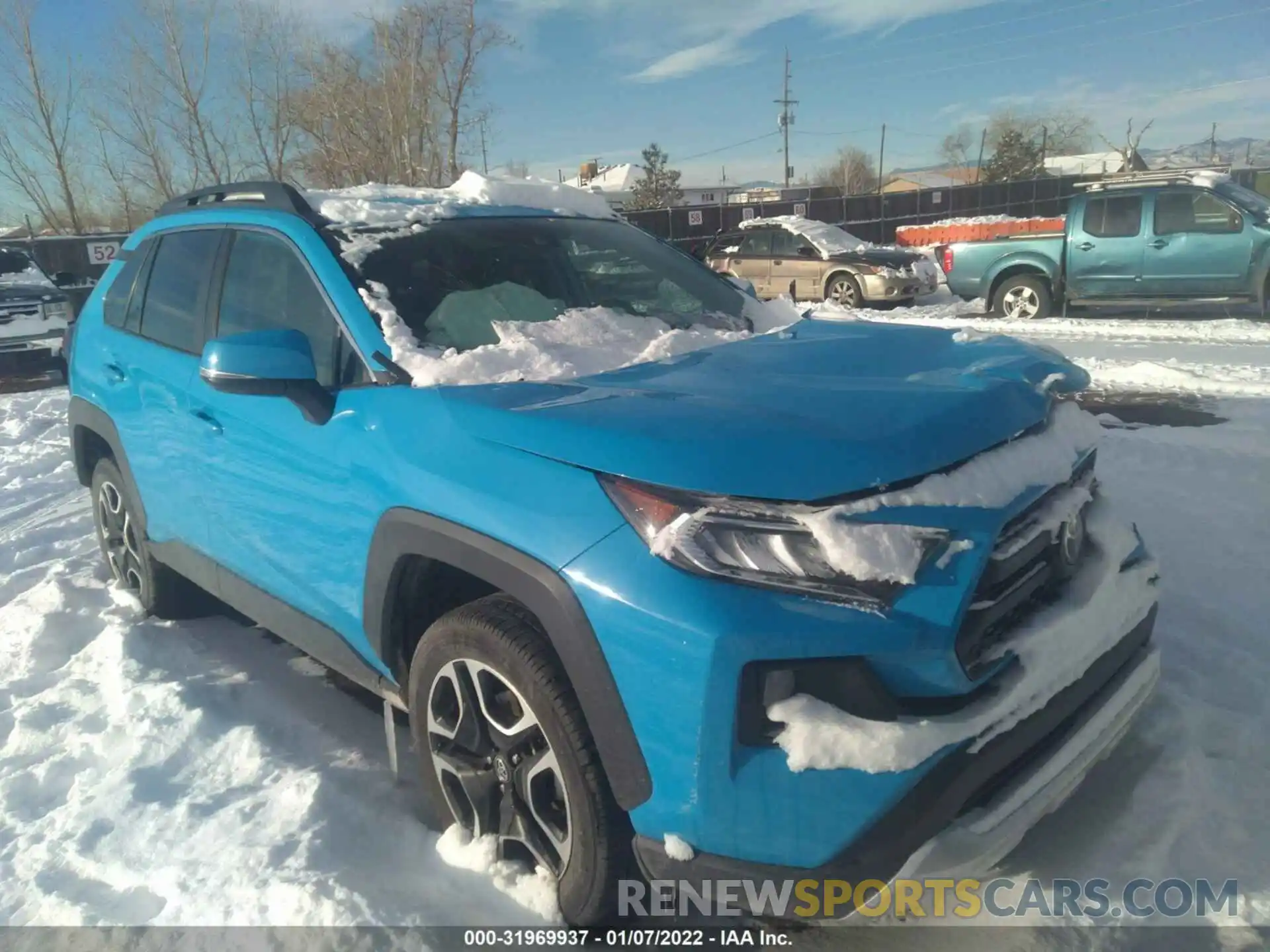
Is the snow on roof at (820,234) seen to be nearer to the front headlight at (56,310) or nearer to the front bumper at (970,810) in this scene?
the front headlight at (56,310)

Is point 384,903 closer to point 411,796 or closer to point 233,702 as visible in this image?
point 411,796

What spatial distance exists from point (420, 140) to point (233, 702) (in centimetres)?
2539

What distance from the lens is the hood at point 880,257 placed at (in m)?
14.7

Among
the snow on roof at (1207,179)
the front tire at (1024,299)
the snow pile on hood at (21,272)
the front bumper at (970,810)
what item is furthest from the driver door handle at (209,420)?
the snow on roof at (1207,179)

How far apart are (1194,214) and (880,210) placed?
1458 centimetres

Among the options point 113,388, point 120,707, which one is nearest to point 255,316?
point 113,388

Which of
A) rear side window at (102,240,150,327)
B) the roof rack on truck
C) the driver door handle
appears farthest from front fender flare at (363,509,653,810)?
→ the roof rack on truck

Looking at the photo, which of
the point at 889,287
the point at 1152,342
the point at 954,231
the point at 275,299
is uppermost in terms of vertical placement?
the point at 275,299

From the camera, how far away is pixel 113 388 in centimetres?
397

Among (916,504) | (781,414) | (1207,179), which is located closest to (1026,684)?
(916,504)

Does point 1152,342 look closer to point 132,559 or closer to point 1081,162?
point 132,559

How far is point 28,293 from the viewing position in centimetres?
1167

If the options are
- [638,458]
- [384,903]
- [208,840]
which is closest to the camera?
[638,458]

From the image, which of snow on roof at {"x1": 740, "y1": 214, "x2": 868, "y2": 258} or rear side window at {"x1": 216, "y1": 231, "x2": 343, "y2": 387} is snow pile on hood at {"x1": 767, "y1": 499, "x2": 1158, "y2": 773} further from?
snow on roof at {"x1": 740, "y1": 214, "x2": 868, "y2": 258}
